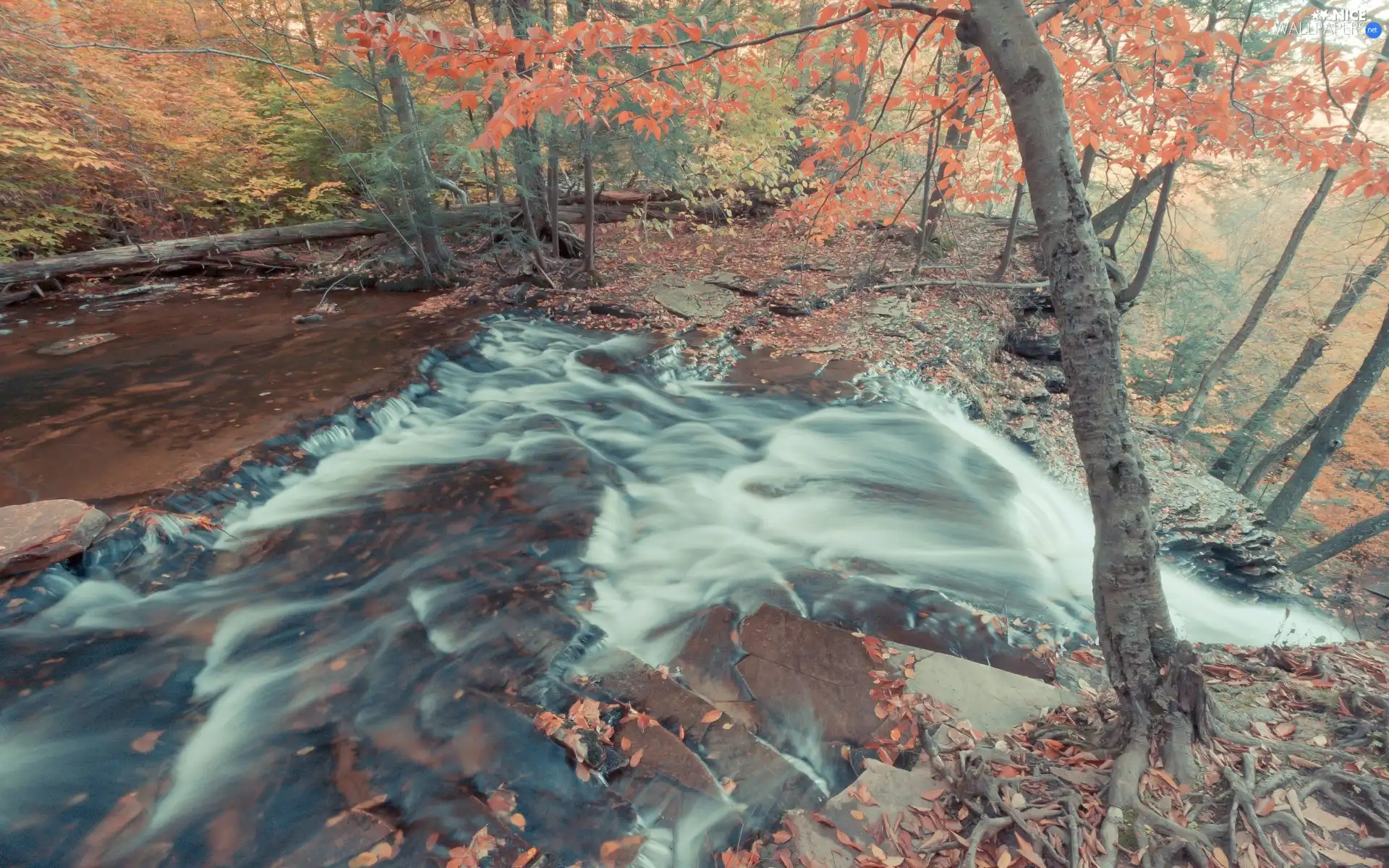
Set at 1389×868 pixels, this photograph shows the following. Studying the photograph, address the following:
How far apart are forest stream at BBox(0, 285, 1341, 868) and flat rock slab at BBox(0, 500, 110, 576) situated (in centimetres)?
14

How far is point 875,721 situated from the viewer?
12.0ft

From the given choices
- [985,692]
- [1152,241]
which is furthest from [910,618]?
[1152,241]

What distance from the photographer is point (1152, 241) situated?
10055mm

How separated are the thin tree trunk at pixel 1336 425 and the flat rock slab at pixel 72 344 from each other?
18.4m

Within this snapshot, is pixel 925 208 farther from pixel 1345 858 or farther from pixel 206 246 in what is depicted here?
pixel 206 246

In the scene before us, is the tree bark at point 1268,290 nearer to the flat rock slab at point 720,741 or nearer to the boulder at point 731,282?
the boulder at point 731,282

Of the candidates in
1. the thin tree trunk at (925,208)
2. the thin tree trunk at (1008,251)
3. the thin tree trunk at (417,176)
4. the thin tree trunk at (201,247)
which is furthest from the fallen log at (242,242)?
the thin tree trunk at (1008,251)

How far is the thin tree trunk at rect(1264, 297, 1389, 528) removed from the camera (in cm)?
905

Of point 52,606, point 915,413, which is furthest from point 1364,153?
point 52,606

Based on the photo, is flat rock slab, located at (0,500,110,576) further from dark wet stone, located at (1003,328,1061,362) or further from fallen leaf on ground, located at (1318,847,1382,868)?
dark wet stone, located at (1003,328,1061,362)

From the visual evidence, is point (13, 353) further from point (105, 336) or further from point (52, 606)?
point (52, 606)

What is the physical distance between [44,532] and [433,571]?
2.87 metres

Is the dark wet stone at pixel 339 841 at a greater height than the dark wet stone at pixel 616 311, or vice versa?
the dark wet stone at pixel 616 311

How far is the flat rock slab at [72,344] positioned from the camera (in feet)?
28.5
